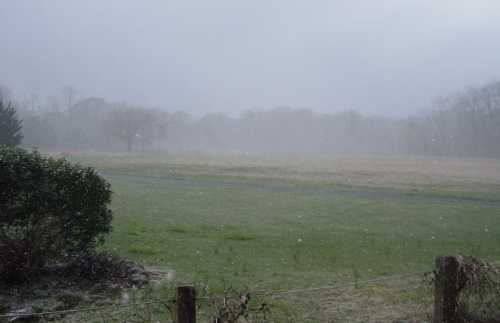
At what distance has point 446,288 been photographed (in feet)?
15.6

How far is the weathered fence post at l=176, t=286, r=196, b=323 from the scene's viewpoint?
3.87m

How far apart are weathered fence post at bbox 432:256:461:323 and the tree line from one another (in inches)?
3594

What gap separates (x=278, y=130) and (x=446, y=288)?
177255 millimetres

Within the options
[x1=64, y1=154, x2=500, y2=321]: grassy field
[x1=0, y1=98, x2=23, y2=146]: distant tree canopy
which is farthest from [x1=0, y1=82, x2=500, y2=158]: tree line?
[x1=64, y1=154, x2=500, y2=321]: grassy field

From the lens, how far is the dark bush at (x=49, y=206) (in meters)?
6.68

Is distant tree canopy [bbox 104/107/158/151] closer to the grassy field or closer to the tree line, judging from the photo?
the tree line

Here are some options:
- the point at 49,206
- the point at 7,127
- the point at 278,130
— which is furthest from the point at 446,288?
the point at 278,130

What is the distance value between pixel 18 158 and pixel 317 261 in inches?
232

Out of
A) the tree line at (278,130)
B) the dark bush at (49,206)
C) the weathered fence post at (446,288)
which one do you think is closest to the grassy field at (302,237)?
the weathered fence post at (446,288)

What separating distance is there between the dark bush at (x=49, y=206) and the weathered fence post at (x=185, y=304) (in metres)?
3.56

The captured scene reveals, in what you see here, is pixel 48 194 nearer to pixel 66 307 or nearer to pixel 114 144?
pixel 66 307

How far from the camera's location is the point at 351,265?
9031 mm

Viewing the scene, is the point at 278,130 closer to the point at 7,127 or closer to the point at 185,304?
the point at 7,127

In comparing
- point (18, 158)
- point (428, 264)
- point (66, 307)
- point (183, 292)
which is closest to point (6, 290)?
point (66, 307)
